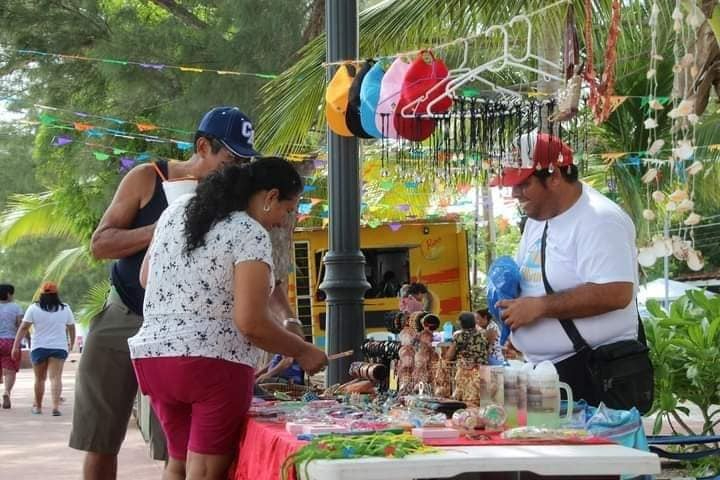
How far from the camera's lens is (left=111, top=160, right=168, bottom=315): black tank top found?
5316 mm

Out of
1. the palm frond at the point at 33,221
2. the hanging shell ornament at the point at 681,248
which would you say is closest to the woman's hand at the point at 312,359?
the hanging shell ornament at the point at 681,248

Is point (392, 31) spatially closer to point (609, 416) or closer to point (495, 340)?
point (495, 340)

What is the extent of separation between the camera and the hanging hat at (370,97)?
5773 millimetres

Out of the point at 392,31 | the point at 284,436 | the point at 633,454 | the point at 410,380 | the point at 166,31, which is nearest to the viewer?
the point at 633,454

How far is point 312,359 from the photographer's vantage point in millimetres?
4816

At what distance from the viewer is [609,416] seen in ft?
13.9

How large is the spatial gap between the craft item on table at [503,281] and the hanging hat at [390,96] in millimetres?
1018

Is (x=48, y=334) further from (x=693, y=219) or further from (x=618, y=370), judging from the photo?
(x=693, y=219)

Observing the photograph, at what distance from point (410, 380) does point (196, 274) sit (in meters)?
1.06

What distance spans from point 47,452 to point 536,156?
836 centimetres

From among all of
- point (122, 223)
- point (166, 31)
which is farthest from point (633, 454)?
point (166, 31)

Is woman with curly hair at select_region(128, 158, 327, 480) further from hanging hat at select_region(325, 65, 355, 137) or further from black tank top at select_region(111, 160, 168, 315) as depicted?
hanging hat at select_region(325, 65, 355, 137)

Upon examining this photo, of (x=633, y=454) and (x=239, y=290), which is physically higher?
(x=239, y=290)

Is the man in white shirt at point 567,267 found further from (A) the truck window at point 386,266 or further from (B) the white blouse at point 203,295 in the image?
(A) the truck window at point 386,266
